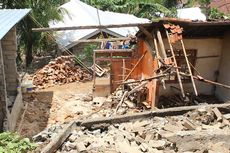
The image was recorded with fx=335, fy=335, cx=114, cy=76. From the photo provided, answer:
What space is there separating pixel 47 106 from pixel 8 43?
3328 millimetres

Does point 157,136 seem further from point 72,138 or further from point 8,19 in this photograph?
point 8,19

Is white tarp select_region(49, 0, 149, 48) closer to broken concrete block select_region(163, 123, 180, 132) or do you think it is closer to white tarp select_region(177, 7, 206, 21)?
white tarp select_region(177, 7, 206, 21)

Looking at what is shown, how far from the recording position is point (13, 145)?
568cm

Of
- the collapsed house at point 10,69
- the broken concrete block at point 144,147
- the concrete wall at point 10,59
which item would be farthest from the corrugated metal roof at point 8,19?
the broken concrete block at point 144,147

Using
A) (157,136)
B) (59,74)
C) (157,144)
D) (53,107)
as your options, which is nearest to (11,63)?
(53,107)

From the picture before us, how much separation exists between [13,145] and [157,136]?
3005mm

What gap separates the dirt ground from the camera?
12.4 meters

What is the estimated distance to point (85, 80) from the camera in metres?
19.1

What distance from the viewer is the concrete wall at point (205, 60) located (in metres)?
13.0

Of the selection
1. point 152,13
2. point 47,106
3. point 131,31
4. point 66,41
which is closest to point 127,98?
point 47,106

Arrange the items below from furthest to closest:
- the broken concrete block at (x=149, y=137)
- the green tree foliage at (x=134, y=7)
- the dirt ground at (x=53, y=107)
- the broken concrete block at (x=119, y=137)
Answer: the green tree foliage at (x=134, y=7)
the dirt ground at (x=53, y=107)
the broken concrete block at (x=149, y=137)
the broken concrete block at (x=119, y=137)

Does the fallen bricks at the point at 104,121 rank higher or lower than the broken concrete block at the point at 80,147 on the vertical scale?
higher

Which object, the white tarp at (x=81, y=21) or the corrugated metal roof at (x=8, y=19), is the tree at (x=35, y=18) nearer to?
the white tarp at (x=81, y=21)

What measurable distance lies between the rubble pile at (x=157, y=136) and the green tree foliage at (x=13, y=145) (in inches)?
39.2
